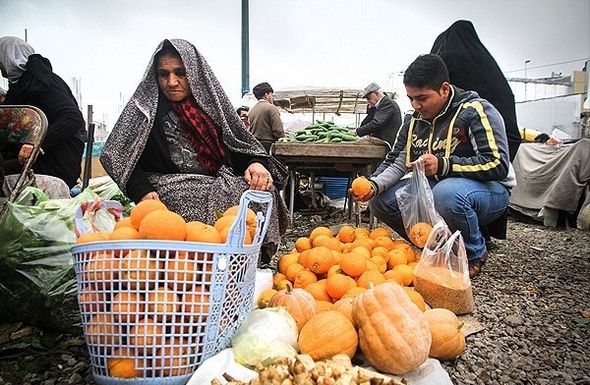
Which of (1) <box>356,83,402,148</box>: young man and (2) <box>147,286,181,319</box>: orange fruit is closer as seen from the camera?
(2) <box>147,286,181,319</box>: orange fruit

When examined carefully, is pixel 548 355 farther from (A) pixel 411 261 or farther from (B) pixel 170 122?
(B) pixel 170 122

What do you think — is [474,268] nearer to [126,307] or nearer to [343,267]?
[343,267]

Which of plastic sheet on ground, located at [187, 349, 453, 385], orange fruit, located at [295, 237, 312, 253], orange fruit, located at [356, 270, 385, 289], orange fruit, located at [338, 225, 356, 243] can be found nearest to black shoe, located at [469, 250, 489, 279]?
orange fruit, located at [338, 225, 356, 243]

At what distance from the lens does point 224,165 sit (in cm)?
261

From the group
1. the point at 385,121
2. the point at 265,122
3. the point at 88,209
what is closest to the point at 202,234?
the point at 88,209

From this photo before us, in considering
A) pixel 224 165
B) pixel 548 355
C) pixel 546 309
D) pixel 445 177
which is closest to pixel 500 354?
pixel 548 355

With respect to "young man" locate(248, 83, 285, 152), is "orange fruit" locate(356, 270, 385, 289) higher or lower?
lower

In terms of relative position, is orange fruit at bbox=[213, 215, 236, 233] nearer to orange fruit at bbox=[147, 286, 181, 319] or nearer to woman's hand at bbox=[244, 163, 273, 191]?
orange fruit at bbox=[147, 286, 181, 319]

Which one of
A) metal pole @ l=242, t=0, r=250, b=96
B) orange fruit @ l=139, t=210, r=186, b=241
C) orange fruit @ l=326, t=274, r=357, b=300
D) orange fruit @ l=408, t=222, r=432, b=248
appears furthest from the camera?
metal pole @ l=242, t=0, r=250, b=96

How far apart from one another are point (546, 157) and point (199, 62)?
5.09 m

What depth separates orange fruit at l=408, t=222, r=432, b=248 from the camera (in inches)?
98.0

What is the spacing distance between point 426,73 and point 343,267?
1392mm

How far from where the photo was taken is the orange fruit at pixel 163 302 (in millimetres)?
1197

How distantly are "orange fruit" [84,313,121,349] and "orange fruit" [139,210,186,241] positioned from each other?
27 cm
